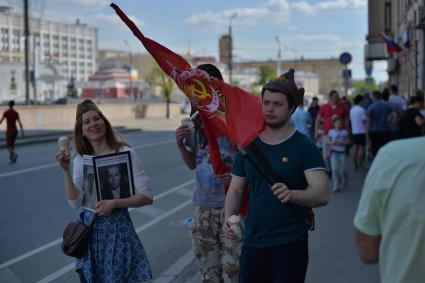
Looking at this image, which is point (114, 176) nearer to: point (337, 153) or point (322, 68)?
point (337, 153)

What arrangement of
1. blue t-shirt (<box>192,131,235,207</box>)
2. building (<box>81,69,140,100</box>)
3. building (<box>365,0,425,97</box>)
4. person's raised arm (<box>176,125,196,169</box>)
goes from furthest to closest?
building (<box>81,69,140,100</box>) → building (<box>365,0,425,97</box>) → person's raised arm (<box>176,125,196,169</box>) → blue t-shirt (<box>192,131,235,207</box>)

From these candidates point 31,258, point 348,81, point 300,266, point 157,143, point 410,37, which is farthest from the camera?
point 348,81

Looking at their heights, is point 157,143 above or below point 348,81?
below

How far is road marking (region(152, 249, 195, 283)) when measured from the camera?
618 centimetres

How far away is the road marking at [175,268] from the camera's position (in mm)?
6176

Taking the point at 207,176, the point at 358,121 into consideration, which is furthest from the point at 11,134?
the point at 207,176

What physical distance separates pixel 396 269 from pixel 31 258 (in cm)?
558

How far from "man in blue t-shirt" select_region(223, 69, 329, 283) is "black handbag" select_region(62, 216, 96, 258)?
903 mm

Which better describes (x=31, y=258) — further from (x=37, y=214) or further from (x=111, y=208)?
(x=111, y=208)

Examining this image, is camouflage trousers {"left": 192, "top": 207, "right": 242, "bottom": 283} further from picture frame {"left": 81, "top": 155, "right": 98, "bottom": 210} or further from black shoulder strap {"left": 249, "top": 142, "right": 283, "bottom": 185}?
black shoulder strap {"left": 249, "top": 142, "right": 283, "bottom": 185}

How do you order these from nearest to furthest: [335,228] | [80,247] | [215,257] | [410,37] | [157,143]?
1. [80,247]
2. [215,257]
3. [335,228]
4. [410,37]
5. [157,143]

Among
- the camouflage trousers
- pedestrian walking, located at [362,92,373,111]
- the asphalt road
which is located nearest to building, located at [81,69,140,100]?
pedestrian walking, located at [362,92,373,111]

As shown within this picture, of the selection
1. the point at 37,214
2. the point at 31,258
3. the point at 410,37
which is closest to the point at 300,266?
the point at 31,258

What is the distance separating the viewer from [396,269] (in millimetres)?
2291
